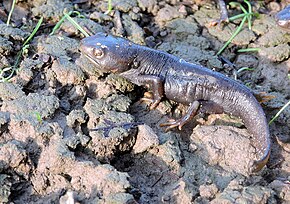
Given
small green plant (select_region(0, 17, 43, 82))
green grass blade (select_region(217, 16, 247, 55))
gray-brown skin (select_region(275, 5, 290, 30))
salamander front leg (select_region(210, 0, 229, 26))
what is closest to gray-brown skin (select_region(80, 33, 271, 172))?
small green plant (select_region(0, 17, 43, 82))

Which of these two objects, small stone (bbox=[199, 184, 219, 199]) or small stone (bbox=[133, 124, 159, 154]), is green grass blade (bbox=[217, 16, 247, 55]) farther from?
small stone (bbox=[199, 184, 219, 199])

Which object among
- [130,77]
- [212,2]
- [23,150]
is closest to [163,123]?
[130,77]

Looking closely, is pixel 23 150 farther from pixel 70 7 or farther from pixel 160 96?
pixel 70 7

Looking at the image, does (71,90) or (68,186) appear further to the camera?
(71,90)

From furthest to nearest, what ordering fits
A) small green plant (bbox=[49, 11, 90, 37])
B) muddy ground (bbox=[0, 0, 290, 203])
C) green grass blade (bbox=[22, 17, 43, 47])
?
small green plant (bbox=[49, 11, 90, 37]), green grass blade (bbox=[22, 17, 43, 47]), muddy ground (bbox=[0, 0, 290, 203])

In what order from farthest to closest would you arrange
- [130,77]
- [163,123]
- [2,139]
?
1. [130,77]
2. [163,123]
3. [2,139]

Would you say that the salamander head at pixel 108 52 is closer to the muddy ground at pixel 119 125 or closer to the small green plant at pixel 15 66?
the muddy ground at pixel 119 125
